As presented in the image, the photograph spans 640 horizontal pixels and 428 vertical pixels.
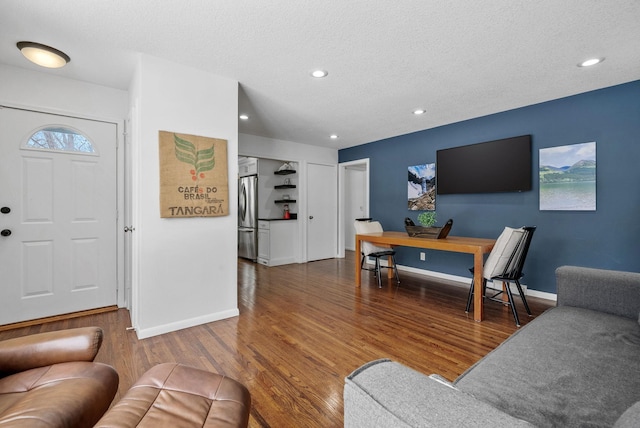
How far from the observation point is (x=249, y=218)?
6.30 m

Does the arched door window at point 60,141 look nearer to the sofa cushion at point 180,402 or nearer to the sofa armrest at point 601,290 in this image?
the sofa cushion at point 180,402

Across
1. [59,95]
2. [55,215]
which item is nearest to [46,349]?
[55,215]

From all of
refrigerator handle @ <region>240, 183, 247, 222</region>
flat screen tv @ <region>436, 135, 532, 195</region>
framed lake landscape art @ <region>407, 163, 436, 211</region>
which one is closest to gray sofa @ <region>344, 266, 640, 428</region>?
flat screen tv @ <region>436, 135, 532, 195</region>

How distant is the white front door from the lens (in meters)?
2.74

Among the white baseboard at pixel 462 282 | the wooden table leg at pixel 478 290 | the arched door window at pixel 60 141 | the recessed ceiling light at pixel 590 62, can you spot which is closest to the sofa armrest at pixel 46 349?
the arched door window at pixel 60 141

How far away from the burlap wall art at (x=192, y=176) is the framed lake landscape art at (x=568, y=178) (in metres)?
3.72

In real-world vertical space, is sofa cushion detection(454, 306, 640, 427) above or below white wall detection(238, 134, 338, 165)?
below

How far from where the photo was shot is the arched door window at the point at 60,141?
9.37 ft

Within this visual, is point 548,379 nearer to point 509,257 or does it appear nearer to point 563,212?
point 509,257

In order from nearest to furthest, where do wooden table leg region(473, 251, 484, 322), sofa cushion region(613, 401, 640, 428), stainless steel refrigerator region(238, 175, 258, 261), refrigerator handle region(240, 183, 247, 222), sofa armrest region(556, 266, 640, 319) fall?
1. sofa cushion region(613, 401, 640, 428)
2. sofa armrest region(556, 266, 640, 319)
3. wooden table leg region(473, 251, 484, 322)
4. stainless steel refrigerator region(238, 175, 258, 261)
5. refrigerator handle region(240, 183, 247, 222)

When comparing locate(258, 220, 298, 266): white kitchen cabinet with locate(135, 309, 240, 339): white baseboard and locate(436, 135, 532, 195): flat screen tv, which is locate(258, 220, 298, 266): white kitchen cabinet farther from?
locate(436, 135, 532, 195): flat screen tv

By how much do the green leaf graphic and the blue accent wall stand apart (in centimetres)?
351

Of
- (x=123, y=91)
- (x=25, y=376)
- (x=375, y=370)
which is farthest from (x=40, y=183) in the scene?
(x=375, y=370)

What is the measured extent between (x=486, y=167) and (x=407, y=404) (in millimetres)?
4230
